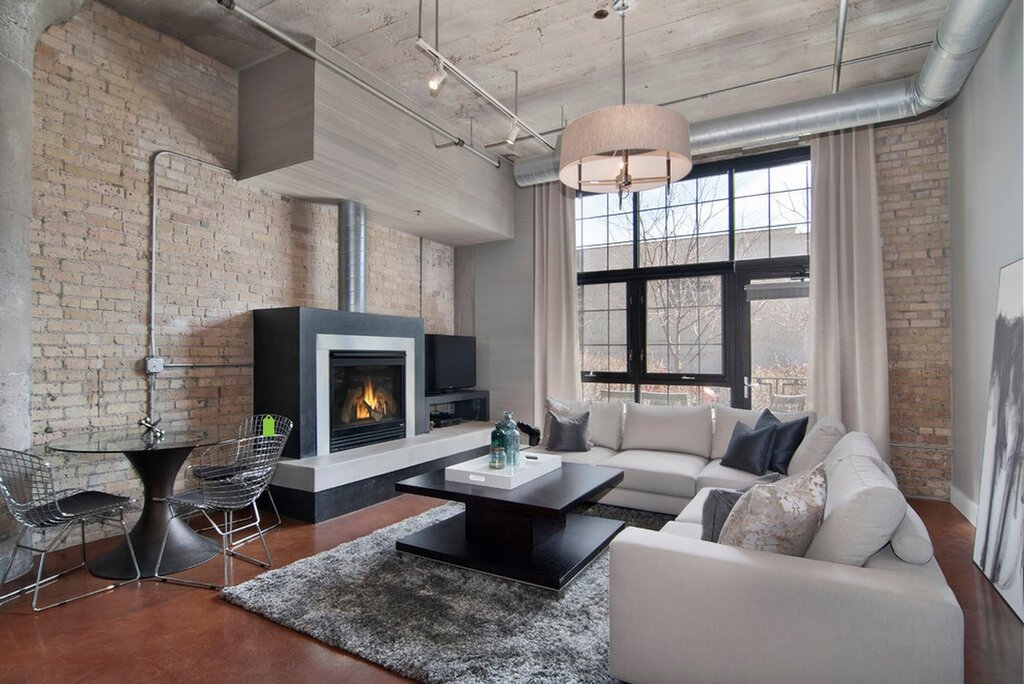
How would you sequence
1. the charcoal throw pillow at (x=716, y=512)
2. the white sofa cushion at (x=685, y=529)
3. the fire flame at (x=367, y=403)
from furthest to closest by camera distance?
the fire flame at (x=367, y=403)
the white sofa cushion at (x=685, y=529)
the charcoal throw pillow at (x=716, y=512)

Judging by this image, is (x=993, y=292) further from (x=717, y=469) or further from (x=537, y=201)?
A: (x=537, y=201)

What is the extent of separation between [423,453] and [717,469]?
259 cm

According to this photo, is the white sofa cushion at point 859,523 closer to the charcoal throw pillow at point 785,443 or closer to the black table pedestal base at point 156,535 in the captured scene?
the charcoal throw pillow at point 785,443

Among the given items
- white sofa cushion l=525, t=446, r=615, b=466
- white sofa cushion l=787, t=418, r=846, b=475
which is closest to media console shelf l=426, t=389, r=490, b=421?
white sofa cushion l=525, t=446, r=615, b=466

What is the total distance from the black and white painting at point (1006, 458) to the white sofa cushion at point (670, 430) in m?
1.82

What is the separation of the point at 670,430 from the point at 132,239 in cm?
441

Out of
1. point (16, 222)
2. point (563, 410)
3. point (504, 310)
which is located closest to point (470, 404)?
point (504, 310)

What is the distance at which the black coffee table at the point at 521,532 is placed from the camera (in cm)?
299

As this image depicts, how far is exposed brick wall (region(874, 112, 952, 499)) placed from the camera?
4.79 metres

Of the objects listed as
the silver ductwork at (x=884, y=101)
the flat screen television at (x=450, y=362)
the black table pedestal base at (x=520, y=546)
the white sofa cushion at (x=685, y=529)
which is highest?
the silver ductwork at (x=884, y=101)

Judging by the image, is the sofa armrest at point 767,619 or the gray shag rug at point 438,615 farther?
the gray shag rug at point 438,615

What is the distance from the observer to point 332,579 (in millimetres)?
3041

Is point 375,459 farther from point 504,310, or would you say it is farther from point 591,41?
point 591,41

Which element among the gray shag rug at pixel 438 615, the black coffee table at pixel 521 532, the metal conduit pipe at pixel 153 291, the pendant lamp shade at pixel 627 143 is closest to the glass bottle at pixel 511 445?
the black coffee table at pixel 521 532
